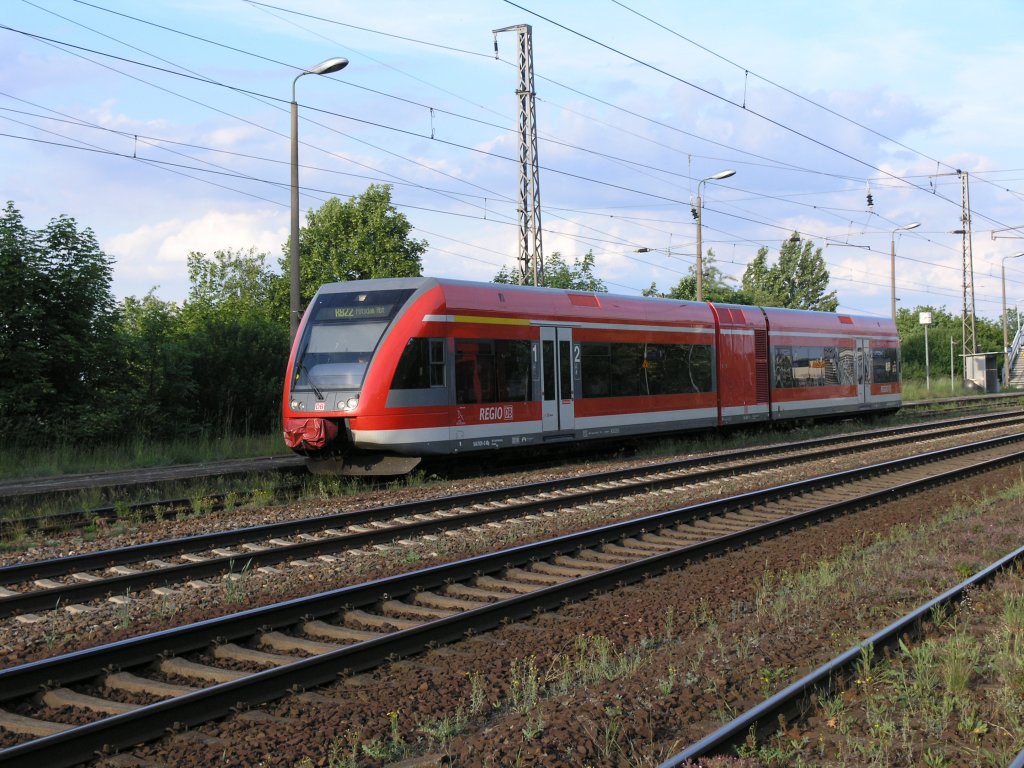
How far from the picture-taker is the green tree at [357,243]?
163 ft

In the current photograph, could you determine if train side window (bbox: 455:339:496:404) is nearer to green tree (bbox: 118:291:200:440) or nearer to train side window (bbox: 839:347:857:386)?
green tree (bbox: 118:291:200:440)

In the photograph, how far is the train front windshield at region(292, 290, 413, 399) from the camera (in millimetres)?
14648

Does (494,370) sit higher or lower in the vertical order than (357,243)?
lower

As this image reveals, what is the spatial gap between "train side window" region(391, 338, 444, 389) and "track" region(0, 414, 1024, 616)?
2.40 metres

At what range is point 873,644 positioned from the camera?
19.3ft

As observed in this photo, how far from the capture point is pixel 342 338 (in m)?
14.9

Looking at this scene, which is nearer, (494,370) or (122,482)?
(122,482)

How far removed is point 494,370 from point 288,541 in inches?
251

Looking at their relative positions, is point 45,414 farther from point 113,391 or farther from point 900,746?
point 900,746

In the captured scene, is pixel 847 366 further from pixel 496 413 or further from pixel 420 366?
pixel 420 366

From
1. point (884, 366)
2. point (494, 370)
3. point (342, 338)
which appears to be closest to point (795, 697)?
point (342, 338)

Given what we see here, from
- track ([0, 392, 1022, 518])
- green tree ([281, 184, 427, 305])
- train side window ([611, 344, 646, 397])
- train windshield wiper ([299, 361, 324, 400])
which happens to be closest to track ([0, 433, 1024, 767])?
track ([0, 392, 1022, 518])

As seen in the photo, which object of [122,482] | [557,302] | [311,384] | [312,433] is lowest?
[122,482]

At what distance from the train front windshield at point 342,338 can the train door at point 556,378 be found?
316 centimetres
